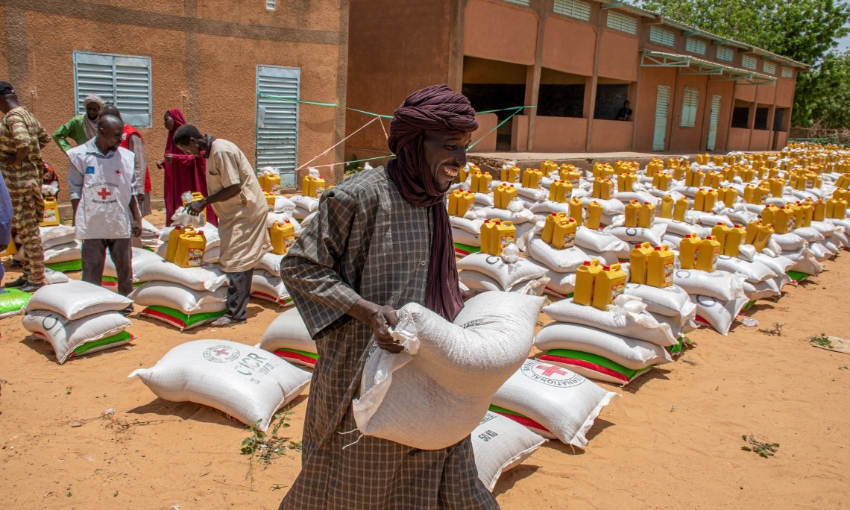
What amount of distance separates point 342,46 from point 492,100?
9.71 meters

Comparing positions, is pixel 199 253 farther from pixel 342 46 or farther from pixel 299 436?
pixel 342 46

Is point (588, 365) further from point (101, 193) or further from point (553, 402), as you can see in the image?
point (101, 193)

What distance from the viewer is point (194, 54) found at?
963 cm

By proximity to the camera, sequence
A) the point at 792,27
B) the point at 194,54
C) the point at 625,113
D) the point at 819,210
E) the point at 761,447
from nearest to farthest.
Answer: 1. the point at 761,447
2. the point at 819,210
3. the point at 194,54
4. the point at 625,113
5. the point at 792,27

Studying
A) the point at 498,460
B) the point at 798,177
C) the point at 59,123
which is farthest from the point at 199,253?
the point at 798,177

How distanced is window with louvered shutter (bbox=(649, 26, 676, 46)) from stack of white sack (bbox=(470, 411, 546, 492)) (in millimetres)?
18404

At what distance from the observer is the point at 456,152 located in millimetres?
1870

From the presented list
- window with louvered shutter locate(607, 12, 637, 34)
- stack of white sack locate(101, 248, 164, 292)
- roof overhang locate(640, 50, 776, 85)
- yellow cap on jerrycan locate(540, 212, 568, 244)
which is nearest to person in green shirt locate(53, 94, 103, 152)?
stack of white sack locate(101, 248, 164, 292)

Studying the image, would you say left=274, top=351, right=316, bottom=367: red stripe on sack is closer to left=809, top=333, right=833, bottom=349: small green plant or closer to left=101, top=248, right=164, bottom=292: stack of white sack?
left=101, top=248, right=164, bottom=292: stack of white sack

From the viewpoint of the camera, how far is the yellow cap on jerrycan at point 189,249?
16.2 feet

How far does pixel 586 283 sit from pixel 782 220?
14.1ft

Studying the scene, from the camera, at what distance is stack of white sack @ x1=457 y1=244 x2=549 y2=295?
5730 mm

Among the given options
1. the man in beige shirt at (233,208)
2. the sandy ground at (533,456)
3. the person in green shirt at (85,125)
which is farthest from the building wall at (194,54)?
the man in beige shirt at (233,208)

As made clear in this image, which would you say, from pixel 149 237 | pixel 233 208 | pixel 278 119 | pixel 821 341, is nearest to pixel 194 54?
pixel 278 119
